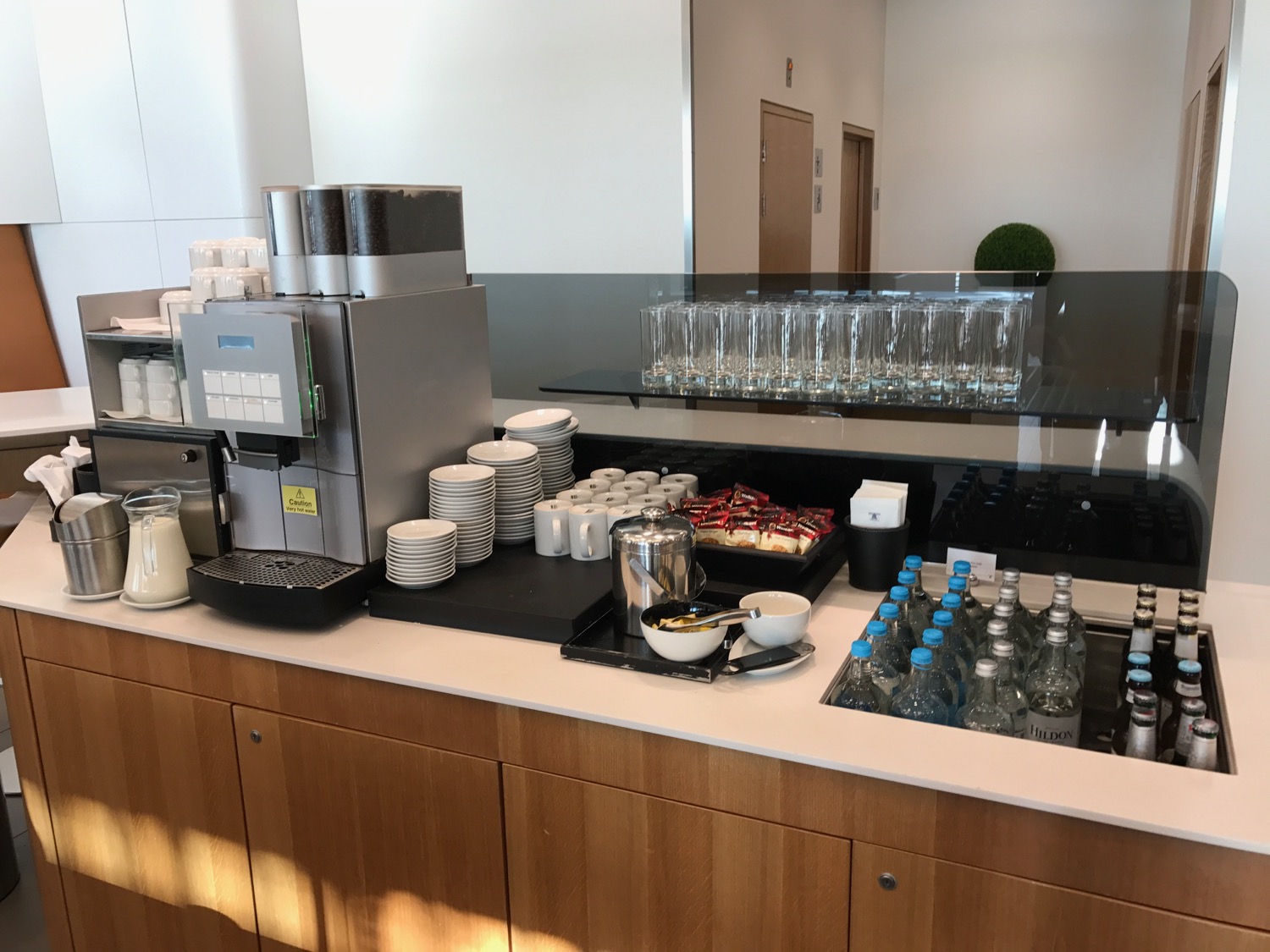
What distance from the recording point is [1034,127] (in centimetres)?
628

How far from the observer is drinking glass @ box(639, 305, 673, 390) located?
2.28m

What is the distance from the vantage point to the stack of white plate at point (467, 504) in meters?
1.92

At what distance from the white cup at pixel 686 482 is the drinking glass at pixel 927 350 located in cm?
50

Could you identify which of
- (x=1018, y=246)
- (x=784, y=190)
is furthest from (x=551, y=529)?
(x=1018, y=246)

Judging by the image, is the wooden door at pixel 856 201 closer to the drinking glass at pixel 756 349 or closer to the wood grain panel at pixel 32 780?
the drinking glass at pixel 756 349

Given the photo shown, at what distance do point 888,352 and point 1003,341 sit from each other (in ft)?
0.71

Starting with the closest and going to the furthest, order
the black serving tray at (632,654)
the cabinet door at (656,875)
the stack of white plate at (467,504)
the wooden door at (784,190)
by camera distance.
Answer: the cabinet door at (656,875), the black serving tray at (632,654), the stack of white plate at (467,504), the wooden door at (784,190)

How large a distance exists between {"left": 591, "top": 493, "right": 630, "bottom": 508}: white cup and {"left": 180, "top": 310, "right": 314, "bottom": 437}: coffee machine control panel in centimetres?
59

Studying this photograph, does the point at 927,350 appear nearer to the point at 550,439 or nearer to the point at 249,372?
the point at 550,439

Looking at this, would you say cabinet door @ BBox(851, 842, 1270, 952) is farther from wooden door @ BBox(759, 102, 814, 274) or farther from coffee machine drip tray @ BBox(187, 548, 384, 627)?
wooden door @ BBox(759, 102, 814, 274)

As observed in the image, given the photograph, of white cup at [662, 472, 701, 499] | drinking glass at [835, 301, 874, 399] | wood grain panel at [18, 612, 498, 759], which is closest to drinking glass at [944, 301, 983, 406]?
drinking glass at [835, 301, 874, 399]

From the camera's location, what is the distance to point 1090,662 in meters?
1.69

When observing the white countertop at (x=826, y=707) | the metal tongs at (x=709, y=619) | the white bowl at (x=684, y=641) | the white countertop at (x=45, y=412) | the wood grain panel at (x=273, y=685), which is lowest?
the wood grain panel at (x=273, y=685)

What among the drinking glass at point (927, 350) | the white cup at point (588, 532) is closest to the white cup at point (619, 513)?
the white cup at point (588, 532)
